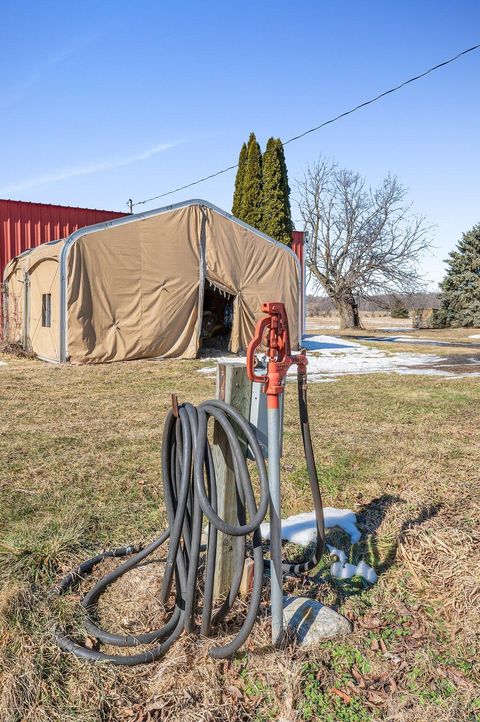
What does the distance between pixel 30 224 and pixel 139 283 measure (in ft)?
18.4

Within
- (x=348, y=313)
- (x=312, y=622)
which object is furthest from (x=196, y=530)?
(x=348, y=313)

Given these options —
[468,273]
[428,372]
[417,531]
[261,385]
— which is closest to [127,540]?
[261,385]

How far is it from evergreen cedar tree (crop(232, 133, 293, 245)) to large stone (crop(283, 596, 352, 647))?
66.7 feet

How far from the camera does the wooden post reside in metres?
2.20

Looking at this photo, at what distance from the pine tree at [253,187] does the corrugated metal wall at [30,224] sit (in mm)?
8600

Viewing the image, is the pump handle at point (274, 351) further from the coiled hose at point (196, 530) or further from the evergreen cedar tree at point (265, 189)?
the evergreen cedar tree at point (265, 189)

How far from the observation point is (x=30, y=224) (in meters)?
15.7

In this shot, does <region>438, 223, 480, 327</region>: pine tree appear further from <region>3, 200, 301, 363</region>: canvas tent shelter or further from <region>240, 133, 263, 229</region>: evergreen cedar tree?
<region>3, 200, 301, 363</region>: canvas tent shelter

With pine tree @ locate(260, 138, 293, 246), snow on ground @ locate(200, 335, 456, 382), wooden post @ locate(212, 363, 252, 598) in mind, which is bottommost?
snow on ground @ locate(200, 335, 456, 382)

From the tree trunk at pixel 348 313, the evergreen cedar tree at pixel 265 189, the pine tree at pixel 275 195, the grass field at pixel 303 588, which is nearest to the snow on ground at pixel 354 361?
the grass field at pixel 303 588

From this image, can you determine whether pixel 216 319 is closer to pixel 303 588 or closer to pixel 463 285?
pixel 303 588

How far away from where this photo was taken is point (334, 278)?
1203 inches

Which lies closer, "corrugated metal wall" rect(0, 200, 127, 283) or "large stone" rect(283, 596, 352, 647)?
"large stone" rect(283, 596, 352, 647)

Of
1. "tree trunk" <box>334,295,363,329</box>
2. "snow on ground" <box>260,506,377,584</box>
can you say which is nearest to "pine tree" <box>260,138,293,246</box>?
"tree trunk" <box>334,295,363,329</box>
